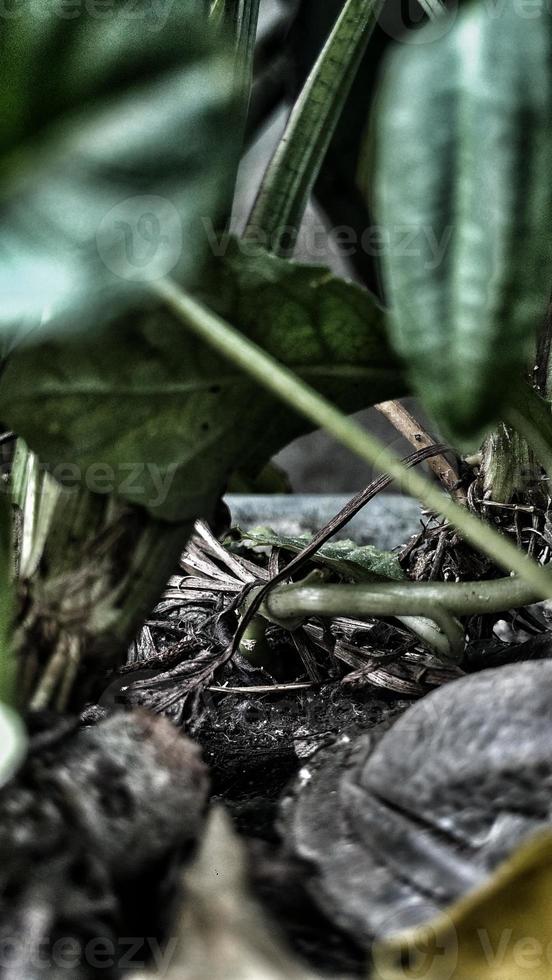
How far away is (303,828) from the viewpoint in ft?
1.13

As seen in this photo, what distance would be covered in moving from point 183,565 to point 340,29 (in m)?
0.37

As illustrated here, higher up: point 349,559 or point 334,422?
point 334,422

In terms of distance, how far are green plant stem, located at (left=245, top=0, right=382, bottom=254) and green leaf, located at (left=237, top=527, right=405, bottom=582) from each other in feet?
0.71

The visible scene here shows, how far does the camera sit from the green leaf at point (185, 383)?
0.35 m

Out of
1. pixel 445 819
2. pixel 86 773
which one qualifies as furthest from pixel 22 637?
pixel 445 819

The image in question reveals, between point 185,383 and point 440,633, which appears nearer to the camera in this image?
point 185,383

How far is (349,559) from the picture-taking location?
62 cm

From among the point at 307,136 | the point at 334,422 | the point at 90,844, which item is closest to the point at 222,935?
the point at 90,844

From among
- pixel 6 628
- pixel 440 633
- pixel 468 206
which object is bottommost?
pixel 440 633

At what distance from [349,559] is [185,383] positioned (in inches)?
11.3

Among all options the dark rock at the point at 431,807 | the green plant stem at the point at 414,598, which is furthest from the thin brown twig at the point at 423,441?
the dark rock at the point at 431,807

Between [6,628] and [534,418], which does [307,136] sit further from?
[6,628]

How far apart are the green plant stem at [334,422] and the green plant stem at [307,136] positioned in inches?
4.9

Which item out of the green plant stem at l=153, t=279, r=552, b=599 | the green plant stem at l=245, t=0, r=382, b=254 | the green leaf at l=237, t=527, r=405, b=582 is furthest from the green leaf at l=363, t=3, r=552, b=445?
the green leaf at l=237, t=527, r=405, b=582
